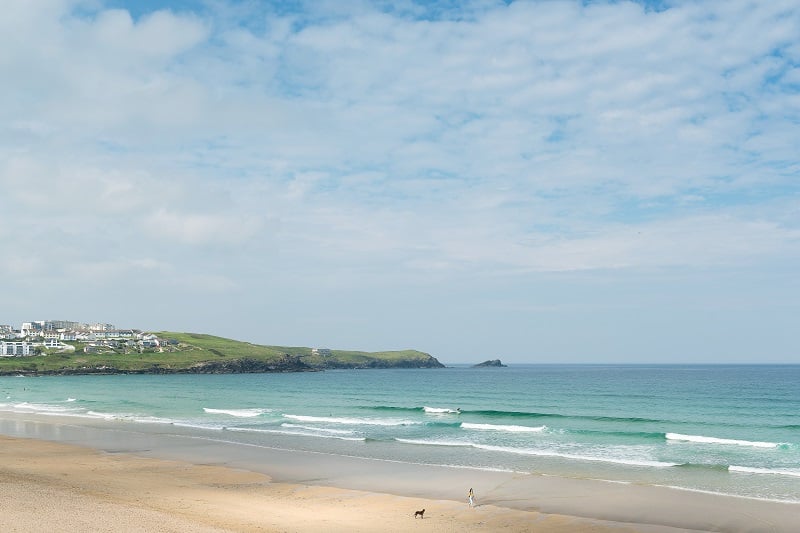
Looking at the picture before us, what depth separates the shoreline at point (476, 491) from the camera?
21.2m

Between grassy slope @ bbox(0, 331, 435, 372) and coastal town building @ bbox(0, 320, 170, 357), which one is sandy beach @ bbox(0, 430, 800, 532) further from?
coastal town building @ bbox(0, 320, 170, 357)

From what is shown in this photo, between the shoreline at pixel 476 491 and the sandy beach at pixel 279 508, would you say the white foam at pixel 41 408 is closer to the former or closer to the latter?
the shoreline at pixel 476 491

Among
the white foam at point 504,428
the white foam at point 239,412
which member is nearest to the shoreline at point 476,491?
the white foam at point 504,428

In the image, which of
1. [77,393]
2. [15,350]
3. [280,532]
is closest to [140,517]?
[280,532]

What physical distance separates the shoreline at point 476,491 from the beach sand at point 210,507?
0.52 ft

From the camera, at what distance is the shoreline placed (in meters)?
21.2

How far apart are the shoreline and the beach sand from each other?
0.52 feet

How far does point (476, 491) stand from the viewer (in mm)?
25938

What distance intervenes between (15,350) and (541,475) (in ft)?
558

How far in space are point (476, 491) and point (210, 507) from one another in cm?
1065

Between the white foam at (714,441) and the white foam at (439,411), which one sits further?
the white foam at (439,411)

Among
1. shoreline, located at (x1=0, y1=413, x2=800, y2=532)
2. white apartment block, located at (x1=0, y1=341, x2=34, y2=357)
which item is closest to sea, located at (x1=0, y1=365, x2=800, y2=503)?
shoreline, located at (x1=0, y1=413, x2=800, y2=532)

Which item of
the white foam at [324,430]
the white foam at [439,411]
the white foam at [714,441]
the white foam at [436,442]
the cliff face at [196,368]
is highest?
the white foam at [714,441]

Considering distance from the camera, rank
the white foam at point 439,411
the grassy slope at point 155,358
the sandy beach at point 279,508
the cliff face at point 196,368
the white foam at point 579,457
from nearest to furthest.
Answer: the sandy beach at point 279,508, the white foam at point 579,457, the white foam at point 439,411, the cliff face at point 196,368, the grassy slope at point 155,358
